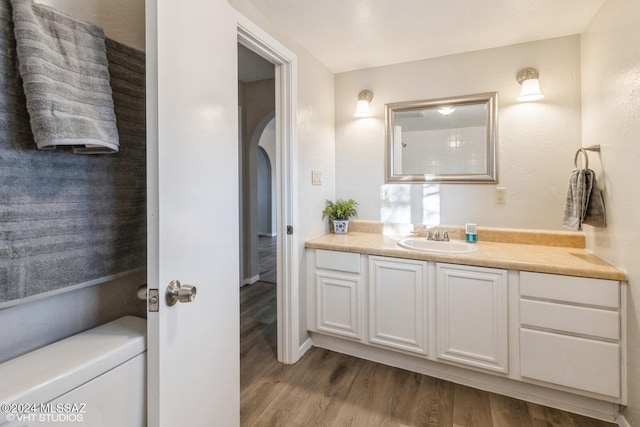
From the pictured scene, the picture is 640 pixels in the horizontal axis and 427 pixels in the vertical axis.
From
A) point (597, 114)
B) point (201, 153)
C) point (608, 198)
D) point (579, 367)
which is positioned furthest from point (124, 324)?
point (597, 114)

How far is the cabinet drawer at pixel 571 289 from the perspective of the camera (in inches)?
58.4

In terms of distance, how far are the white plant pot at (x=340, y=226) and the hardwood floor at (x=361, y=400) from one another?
957mm

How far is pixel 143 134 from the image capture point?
1.04 meters

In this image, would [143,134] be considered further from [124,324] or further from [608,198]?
[608,198]

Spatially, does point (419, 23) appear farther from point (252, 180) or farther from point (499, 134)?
point (252, 180)

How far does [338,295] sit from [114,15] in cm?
190

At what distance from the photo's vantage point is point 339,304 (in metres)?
2.17

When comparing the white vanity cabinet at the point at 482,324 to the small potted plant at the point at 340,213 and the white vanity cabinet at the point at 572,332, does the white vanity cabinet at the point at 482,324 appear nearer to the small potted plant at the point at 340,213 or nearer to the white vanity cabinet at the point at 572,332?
the white vanity cabinet at the point at 572,332

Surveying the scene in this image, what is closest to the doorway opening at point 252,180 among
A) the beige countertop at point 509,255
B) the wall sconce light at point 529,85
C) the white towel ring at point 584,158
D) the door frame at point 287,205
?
the door frame at point 287,205

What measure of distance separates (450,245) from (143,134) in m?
1.98

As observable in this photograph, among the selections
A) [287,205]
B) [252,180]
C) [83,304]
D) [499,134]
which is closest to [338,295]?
[287,205]

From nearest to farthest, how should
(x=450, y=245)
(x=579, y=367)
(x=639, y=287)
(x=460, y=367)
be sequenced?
1. (x=639, y=287)
2. (x=579, y=367)
3. (x=460, y=367)
4. (x=450, y=245)

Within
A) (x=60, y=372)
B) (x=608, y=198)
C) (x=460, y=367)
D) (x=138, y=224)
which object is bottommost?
(x=460, y=367)

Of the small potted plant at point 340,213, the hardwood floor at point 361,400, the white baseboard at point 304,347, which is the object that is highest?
the small potted plant at point 340,213
